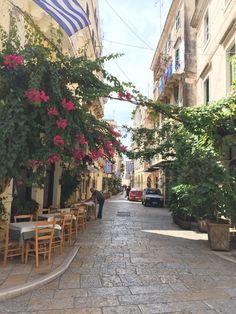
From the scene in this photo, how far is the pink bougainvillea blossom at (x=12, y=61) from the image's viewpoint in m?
6.32

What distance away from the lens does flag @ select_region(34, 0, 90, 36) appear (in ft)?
27.7

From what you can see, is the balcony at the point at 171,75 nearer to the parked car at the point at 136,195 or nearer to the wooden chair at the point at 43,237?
the parked car at the point at 136,195

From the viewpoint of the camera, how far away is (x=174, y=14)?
26938 millimetres

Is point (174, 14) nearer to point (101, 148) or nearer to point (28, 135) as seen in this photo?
point (101, 148)

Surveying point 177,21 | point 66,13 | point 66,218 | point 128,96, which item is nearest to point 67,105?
point 128,96

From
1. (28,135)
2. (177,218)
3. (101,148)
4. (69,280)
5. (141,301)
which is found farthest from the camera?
(177,218)

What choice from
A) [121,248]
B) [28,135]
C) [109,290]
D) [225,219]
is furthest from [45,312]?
[225,219]

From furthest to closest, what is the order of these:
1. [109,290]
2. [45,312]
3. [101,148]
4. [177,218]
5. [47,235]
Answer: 1. [177,218]
2. [101,148]
3. [47,235]
4. [109,290]
5. [45,312]

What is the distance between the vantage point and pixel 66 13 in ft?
28.4

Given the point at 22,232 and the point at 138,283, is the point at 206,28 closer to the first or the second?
the point at 22,232

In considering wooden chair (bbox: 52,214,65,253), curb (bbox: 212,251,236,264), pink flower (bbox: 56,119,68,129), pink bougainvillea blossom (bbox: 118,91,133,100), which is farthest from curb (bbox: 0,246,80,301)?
pink bougainvillea blossom (bbox: 118,91,133,100)

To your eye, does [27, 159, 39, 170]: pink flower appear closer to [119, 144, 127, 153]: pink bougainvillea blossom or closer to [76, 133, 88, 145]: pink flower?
[76, 133, 88, 145]: pink flower

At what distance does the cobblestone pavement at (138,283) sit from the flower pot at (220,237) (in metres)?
0.27

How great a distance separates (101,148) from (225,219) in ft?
14.5
